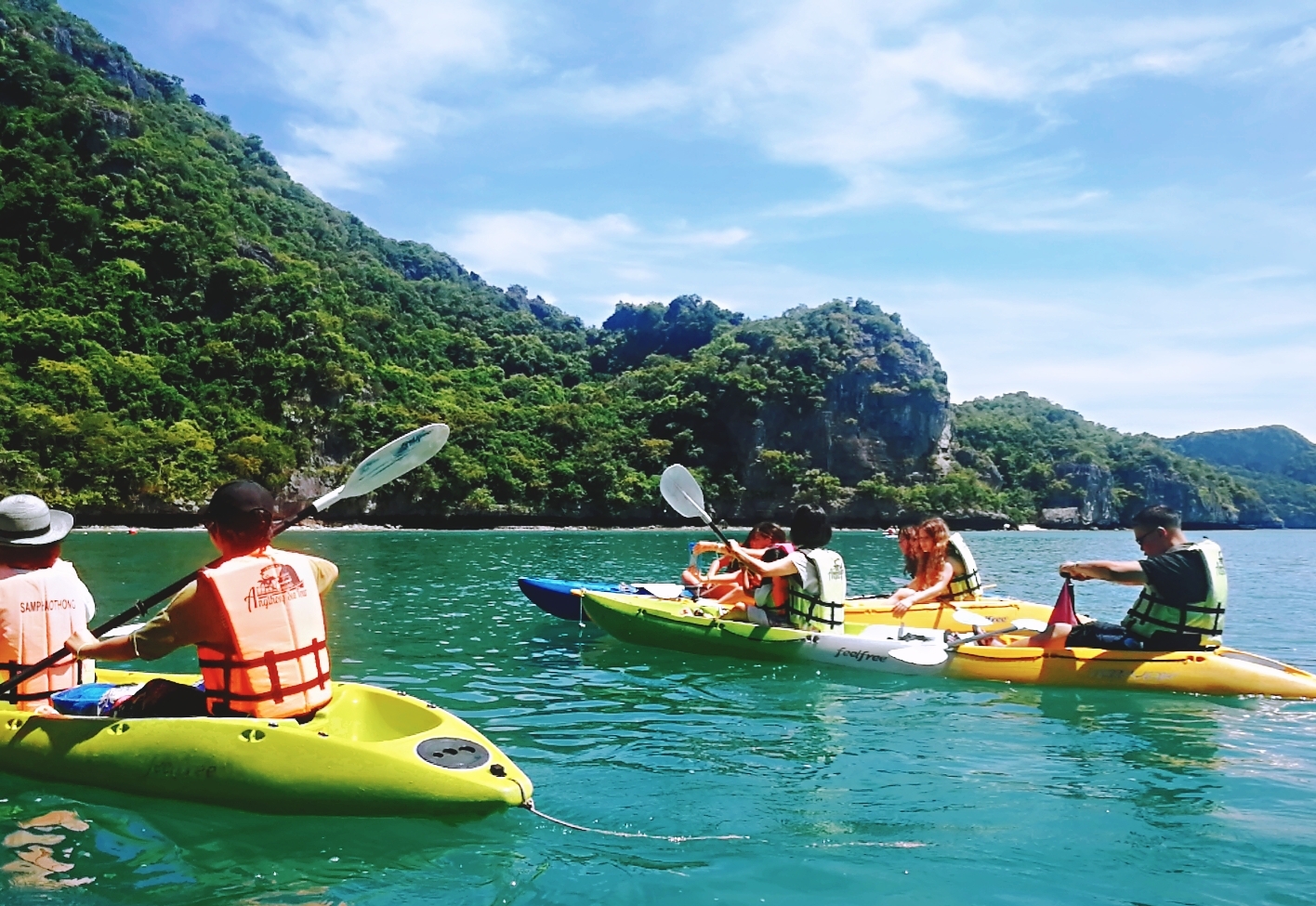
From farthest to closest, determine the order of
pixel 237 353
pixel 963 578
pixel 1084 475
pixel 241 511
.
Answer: pixel 1084 475
pixel 237 353
pixel 963 578
pixel 241 511

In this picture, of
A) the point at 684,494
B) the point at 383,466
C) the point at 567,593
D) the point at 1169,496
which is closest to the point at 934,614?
the point at 684,494

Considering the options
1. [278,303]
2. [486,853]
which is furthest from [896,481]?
[486,853]

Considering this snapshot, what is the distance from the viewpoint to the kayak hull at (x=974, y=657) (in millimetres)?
7836

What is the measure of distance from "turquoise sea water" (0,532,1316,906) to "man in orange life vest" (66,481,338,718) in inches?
24.0

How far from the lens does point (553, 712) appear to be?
7215mm

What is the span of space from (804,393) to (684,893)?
8731cm

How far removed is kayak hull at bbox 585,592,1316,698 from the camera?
784cm

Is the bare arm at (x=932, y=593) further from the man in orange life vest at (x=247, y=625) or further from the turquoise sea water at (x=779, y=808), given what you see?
the man in orange life vest at (x=247, y=625)

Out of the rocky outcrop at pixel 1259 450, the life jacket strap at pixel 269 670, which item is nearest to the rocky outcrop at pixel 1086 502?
the rocky outcrop at pixel 1259 450

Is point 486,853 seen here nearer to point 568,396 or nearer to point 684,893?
point 684,893

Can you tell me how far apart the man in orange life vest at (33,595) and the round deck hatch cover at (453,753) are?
77.4 inches

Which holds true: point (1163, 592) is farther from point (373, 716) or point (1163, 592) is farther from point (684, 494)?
point (373, 716)

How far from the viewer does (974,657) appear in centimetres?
855

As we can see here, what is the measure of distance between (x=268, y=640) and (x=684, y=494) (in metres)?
7.82
